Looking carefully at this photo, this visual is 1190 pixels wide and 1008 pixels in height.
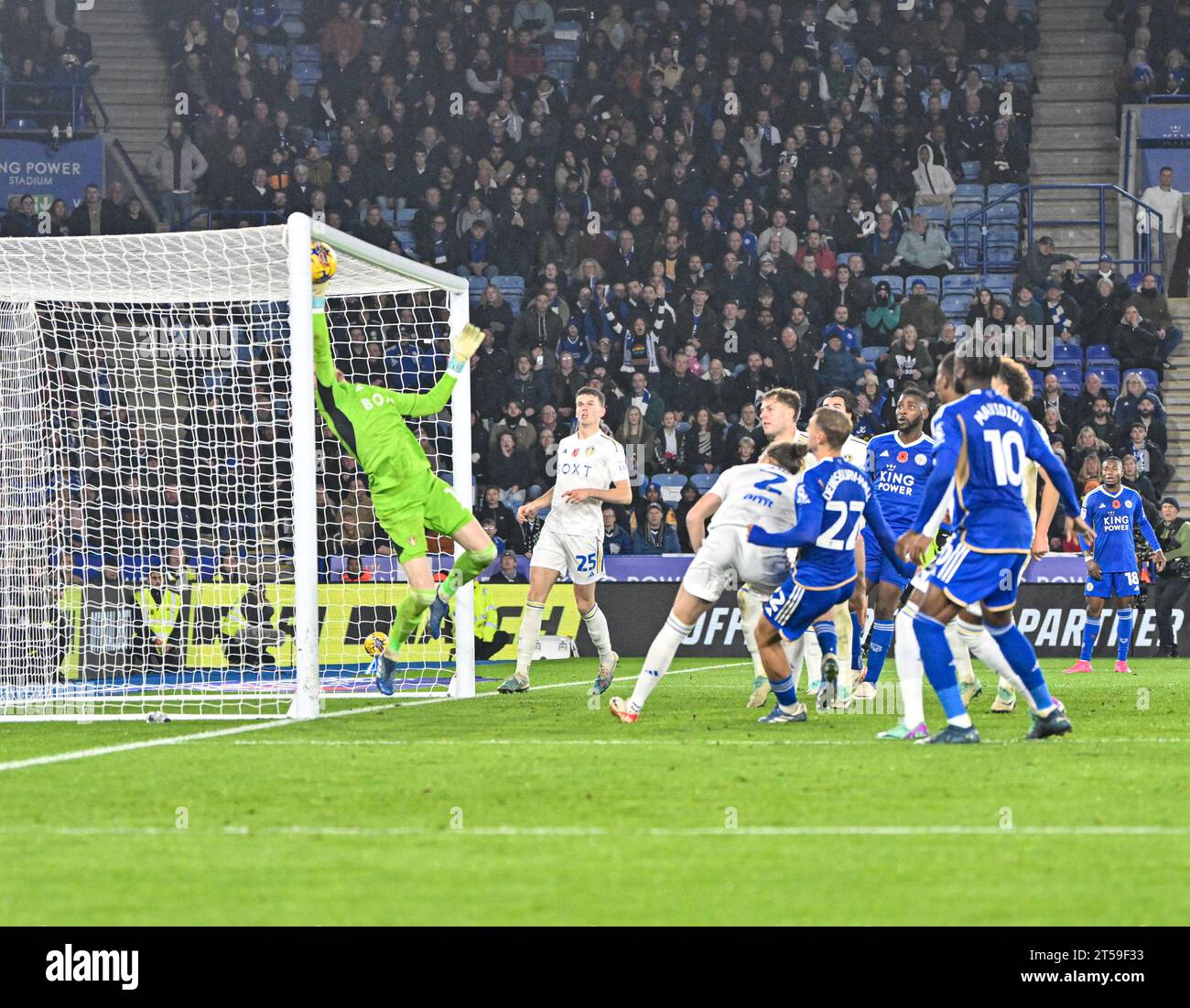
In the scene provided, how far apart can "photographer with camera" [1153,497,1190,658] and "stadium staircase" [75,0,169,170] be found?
16821 mm

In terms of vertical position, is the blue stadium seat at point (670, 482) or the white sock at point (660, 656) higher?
the blue stadium seat at point (670, 482)

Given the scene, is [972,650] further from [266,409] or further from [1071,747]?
[266,409]

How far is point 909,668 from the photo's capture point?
29.5ft

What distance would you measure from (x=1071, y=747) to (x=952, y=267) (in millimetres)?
16945

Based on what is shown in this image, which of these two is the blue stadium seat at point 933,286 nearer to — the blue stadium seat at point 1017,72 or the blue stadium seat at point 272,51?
the blue stadium seat at point 1017,72

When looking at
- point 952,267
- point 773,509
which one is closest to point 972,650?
point 773,509

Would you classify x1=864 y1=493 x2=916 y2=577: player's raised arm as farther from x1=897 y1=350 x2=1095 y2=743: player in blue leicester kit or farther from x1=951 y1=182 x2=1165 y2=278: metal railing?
x1=951 y1=182 x2=1165 y2=278: metal railing

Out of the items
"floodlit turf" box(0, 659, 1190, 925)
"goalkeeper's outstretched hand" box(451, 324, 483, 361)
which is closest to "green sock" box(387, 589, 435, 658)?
"goalkeeper's outstretched hand" box(451, 324, 483, 361)

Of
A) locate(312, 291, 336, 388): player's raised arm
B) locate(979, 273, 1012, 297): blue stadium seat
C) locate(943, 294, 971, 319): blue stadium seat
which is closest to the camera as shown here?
locate(312, 291, 336, 388): player's raised arm

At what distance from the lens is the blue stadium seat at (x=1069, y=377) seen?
75.8ft

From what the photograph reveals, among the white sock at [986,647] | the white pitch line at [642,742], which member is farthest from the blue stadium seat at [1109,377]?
the white sock at [986,647]

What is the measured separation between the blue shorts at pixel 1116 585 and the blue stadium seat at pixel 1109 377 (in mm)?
4625

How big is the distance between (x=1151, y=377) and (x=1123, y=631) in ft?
21.7

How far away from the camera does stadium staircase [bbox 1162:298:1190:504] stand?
23969mm
